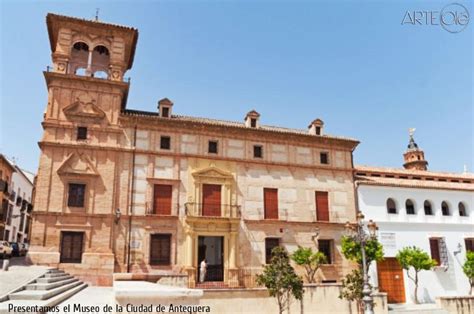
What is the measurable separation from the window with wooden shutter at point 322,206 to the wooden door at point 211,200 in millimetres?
5692

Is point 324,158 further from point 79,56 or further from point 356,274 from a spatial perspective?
point 79,56

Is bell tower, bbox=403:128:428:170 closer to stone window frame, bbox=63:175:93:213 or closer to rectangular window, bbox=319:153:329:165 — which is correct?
rectangular window, bbox=319:153:329:165

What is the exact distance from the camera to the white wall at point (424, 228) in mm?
20891

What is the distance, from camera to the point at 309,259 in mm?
19203

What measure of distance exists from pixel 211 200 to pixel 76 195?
6.49 metres

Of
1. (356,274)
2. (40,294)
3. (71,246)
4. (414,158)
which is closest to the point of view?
(40,294)

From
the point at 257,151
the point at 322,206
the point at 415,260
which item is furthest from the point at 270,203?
the point at 415,260

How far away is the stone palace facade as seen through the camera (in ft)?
57.5

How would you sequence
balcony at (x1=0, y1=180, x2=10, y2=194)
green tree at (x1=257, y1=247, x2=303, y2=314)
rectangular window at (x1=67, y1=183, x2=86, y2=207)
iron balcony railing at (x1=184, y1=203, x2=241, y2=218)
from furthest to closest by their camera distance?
balcony at (x1=0, y1=180, x2=10, y2=194) < iron balcony railing at (x1=184, y1=203, x2=241, y2=218) < rectangular window at (x1=67, y1=183, x2=86, y2=207) < green tree at (x1=257, y1=247, x2=303, y2=314)

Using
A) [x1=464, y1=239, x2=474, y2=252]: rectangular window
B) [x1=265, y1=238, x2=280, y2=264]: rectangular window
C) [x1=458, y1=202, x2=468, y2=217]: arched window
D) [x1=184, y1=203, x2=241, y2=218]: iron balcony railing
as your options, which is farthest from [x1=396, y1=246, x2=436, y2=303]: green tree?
[x1=184, y1=203, x2=241, y2=218]: iron balcony railing

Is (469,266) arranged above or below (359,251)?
below

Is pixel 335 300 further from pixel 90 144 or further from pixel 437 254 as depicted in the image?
pixel 90 144

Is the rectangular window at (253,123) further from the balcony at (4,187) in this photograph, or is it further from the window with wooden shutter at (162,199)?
the balcony at (4,187)

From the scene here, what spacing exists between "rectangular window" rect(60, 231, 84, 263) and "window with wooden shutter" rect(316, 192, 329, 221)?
481 inches
